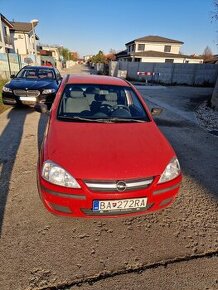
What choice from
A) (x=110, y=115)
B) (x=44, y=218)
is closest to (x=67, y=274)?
(x=44, y=218)

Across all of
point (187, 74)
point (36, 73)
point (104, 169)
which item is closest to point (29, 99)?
point (36, 73)

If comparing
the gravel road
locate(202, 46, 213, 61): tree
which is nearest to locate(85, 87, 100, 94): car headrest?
the gravel road

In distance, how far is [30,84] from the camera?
8031 millimetres

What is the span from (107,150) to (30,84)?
6.51 m

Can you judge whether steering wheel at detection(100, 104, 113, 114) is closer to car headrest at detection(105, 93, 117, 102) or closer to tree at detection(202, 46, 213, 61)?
car headrest at detection(105, 93, 117, 102)

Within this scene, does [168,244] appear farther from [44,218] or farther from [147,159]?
[44,218]

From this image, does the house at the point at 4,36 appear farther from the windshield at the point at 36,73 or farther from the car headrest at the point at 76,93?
the car headrest at the point at 76,93

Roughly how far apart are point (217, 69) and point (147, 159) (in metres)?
25.4

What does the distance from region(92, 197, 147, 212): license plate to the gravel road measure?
0.42 m

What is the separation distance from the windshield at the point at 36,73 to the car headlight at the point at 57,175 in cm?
779

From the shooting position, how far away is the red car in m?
2.27

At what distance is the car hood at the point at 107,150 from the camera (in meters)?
2.31

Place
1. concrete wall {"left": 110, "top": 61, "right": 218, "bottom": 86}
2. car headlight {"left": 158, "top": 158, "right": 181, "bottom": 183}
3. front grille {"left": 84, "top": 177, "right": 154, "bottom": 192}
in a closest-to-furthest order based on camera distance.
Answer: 1. front grille {"left": 84, "top": 177, "right": 154, "bottom": 192}
2. car headlight {"left": 158, "top": 158, "right": 181, "bottom": 183}
3. concrete wall {"left": 110, "top": 61, "right": 218, "bottom": 86}

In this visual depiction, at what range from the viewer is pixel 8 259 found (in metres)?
2.18
